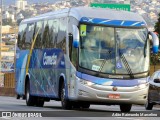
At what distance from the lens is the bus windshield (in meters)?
28.8

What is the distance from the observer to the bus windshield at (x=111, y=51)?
94.5 ft

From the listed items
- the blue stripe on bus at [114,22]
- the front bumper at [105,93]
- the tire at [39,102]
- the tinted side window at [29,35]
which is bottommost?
the tire at [39,102]

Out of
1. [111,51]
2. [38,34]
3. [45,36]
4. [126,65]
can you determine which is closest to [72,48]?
[111,51]

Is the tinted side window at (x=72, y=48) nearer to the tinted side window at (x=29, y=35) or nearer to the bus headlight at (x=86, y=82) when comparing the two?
the bus headlight at (x=86, y=82)

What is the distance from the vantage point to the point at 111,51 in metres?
28.9

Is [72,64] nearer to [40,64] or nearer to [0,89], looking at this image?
[40,64]

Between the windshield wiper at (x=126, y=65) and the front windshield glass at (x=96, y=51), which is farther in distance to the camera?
the windshield wiper at (x=126, y=65)

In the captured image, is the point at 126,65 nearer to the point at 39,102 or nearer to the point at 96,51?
the point at 96,51

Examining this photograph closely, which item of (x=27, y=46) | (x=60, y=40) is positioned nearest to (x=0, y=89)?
(x=27, y=46)

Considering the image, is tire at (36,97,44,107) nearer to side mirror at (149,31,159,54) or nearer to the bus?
the bus

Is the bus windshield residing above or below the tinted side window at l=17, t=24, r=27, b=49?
above

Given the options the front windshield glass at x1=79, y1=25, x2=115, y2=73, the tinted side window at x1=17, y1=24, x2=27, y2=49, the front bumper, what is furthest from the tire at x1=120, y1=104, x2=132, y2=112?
the tinted side window at x1=17, y1=24, x2=27, y2=49

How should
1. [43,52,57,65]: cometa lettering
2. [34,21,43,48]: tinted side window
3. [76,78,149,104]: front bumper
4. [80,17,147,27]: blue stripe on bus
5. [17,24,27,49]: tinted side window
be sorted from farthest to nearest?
1. [17,24,27,49]: tinted side window
2. [34,21,43,48]: tinted side window
3. [43,52,57,65]: cometa lettering
4. [80,17,147,27]: blue stripe on bus
5. [76,78,149,104]: front bumper

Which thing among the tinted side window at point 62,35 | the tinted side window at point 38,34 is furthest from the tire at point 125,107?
the tinted side window at point 38,34
